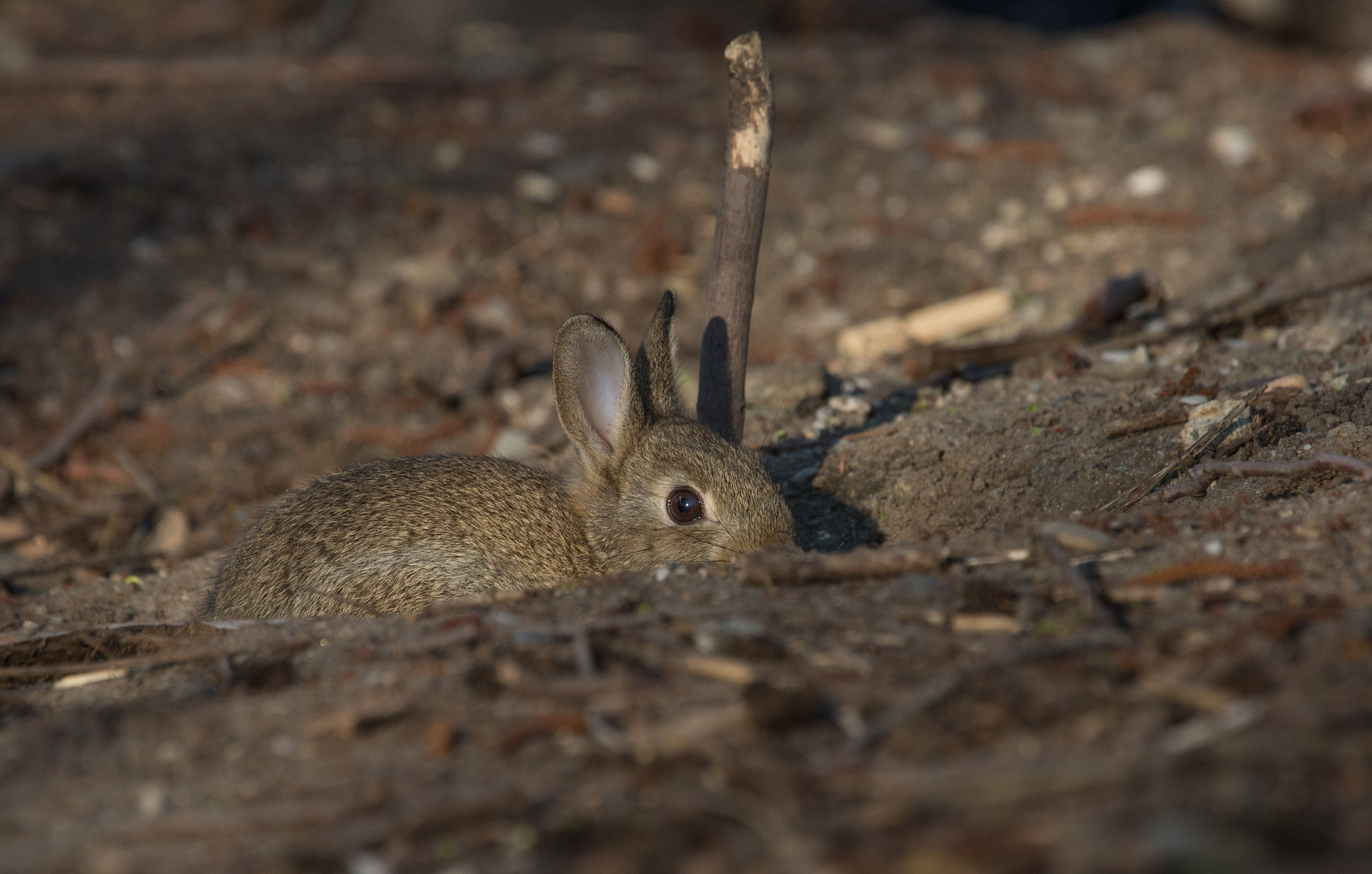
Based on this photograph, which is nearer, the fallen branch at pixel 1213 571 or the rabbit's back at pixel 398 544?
the fallen branch at pixel 1213 571

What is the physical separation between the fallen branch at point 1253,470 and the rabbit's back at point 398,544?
8.90 feet

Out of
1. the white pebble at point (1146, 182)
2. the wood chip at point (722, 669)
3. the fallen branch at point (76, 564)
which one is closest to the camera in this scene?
the wood chip at point (722, 669)

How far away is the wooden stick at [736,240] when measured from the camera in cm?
506

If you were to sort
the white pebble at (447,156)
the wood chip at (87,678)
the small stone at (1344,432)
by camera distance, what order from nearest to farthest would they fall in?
the wood chip at (87,678) → the small stone at (1344,432) → the white pebble at (447,156)

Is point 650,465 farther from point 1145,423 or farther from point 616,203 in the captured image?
point 616,203

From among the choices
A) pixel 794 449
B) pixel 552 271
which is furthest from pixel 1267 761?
pixel 552 271

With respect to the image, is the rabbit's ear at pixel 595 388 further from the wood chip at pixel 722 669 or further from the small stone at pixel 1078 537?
the wood chip at pixel 722 669

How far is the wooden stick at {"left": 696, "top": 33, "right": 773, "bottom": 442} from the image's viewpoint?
5059 millimetres

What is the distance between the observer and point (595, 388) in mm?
5785

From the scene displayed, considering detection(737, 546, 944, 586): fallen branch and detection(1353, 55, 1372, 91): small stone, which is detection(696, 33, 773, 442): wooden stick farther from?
detection(1353, 55, 1372, 91): small stone

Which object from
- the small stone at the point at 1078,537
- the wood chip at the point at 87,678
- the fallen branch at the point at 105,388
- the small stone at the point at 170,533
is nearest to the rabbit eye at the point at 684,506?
the small stone at the point at 1078,537

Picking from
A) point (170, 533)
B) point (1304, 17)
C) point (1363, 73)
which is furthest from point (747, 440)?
point (1304, 17)

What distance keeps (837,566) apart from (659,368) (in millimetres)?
2077

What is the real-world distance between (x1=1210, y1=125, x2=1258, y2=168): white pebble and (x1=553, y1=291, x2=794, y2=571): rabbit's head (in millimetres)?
6301
